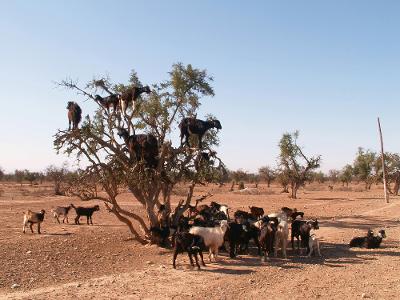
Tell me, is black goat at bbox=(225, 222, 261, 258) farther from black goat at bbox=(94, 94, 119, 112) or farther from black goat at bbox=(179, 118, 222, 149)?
black goat at bbox=(94, 94, 119, 112)

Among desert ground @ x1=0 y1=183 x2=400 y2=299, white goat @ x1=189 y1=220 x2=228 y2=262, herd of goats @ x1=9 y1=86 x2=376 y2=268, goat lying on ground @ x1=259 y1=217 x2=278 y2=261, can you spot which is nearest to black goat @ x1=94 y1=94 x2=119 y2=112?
herd of goats @ x1=9 y1=86 x2=376 y2=268

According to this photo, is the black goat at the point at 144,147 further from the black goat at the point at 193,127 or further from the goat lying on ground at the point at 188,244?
the goat lying on ground at the point at 188,244

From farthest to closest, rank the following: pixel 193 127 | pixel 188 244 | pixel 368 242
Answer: pixel 193 127, pixel 368 242, pixel 188 244

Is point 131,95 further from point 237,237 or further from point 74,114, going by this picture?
point 237,237

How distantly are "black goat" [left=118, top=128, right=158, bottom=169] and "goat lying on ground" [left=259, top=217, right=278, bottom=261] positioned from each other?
3.88 m

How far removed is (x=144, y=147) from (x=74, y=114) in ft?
7.50

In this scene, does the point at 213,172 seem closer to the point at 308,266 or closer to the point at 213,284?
the point at 308,266

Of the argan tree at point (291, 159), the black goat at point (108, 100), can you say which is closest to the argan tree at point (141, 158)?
the black goat at point (108, 100)

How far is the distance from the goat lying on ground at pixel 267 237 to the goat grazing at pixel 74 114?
626 cm

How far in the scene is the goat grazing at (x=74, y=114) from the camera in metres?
13.3

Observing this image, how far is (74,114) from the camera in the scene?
1327 cm

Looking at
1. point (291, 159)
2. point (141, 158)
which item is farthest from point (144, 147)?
point (291, 159)

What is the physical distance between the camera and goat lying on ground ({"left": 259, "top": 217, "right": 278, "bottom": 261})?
40.1ft

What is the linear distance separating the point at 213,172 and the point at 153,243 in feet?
9.89
